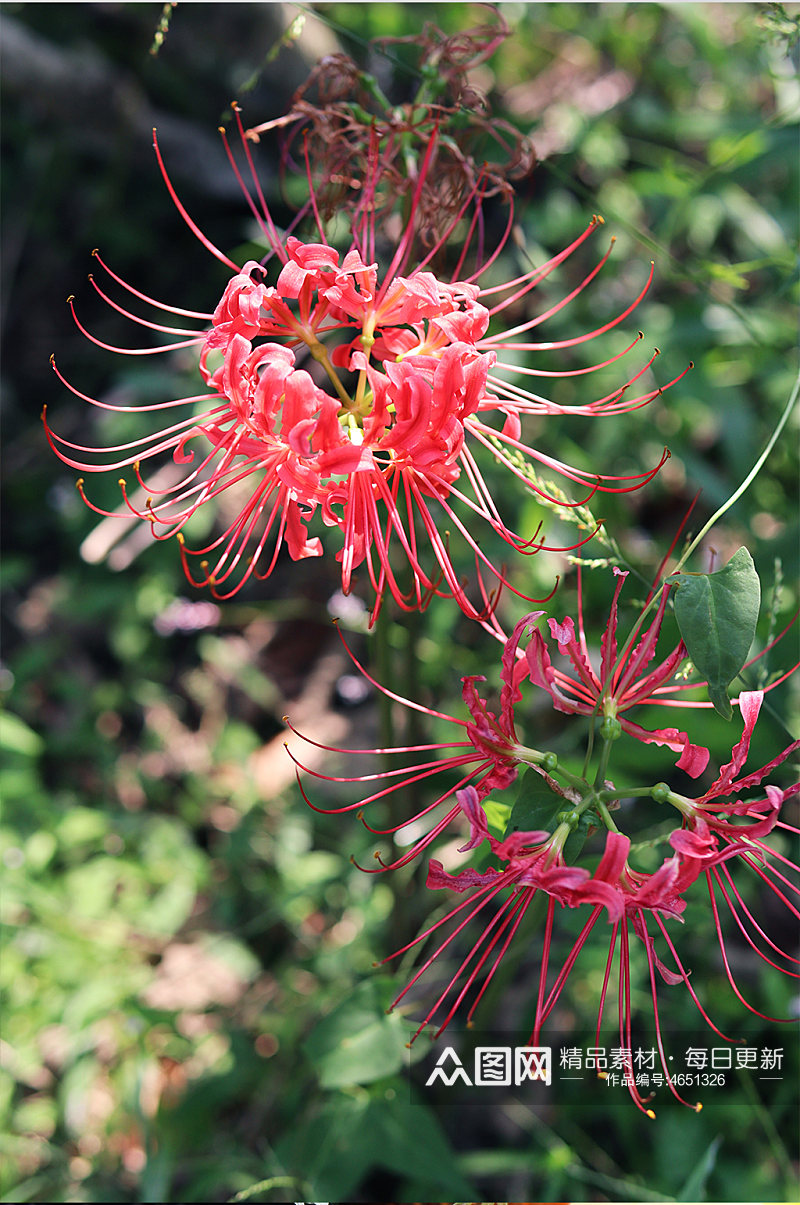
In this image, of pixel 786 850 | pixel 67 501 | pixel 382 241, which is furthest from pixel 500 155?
pixel 67 501

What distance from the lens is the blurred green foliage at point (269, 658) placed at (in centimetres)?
128

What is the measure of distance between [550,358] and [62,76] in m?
1.35

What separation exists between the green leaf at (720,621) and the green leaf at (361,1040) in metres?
0.55

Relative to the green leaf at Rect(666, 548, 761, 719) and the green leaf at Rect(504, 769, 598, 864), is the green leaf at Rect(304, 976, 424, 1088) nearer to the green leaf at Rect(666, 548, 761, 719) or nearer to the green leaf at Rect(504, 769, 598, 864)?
the green leaf at Rect(504, 769, 598, 864)

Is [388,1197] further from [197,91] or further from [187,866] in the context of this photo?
[197,91]

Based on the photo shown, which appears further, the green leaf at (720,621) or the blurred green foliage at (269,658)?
the blurred green foliage at (269,658)

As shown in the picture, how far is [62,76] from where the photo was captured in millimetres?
1984

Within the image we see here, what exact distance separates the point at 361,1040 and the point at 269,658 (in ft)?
3.83

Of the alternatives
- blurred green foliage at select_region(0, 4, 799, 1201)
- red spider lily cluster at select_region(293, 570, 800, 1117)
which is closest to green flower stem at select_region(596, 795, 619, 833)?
red spider lily cluster at select_region(293, 570, 800, 1117)

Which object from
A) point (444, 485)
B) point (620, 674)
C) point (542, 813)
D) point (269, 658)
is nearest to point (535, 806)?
point (542, 813)

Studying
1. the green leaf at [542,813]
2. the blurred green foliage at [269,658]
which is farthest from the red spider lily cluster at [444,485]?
the blurred green foliage at [269,658]

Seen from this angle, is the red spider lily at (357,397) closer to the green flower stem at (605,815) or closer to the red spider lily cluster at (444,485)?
the red spider lily cluster at (444,485)

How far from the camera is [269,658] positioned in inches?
81.6

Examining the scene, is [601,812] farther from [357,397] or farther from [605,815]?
[357,397]
